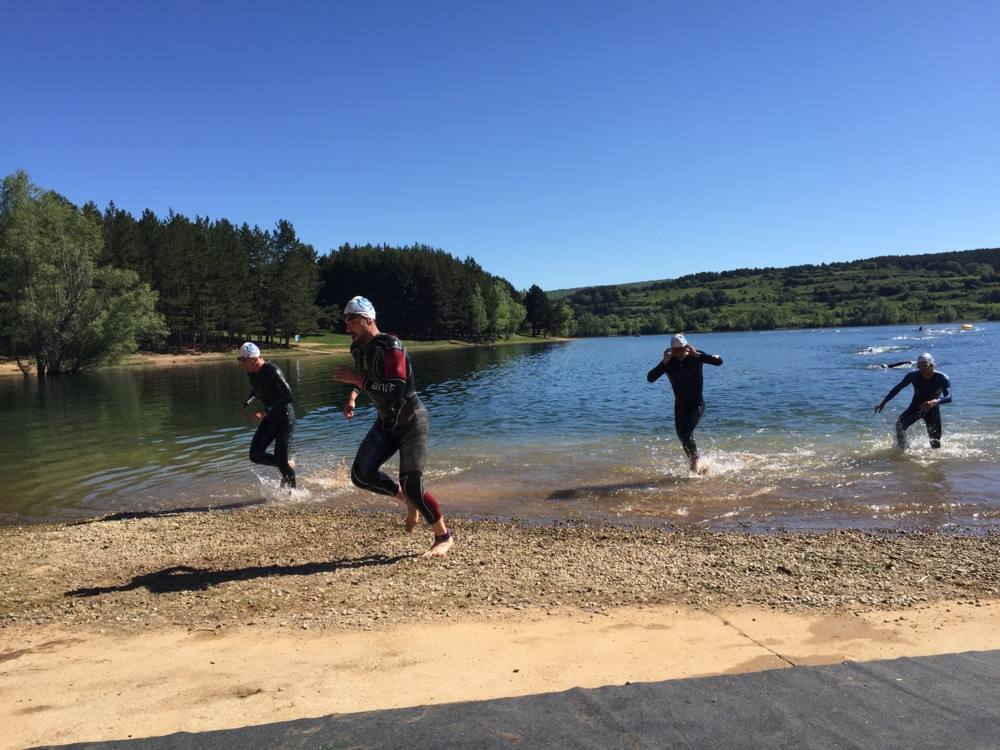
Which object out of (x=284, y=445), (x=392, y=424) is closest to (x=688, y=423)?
(x=392, y=424)

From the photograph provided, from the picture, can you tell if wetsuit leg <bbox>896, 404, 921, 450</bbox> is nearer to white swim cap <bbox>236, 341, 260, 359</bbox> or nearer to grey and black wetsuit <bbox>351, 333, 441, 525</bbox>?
grey and black wetsuit <bbox>351, 333, 441, 525</bbox>

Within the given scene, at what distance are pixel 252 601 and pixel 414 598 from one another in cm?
137

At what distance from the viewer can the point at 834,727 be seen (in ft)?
11.2

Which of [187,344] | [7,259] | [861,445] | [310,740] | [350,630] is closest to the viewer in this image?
[310,740]

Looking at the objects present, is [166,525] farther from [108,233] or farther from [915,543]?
[108,233]

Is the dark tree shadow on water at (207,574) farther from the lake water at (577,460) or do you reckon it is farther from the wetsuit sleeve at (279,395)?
the wetsuit sleeve at (279,395)

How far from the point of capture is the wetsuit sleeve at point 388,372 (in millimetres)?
6820

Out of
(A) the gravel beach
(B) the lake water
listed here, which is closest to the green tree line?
(B) the lake water

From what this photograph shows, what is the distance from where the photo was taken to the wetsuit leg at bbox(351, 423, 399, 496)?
714cm

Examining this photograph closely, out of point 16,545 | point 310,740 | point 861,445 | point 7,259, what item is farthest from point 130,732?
point 7,259

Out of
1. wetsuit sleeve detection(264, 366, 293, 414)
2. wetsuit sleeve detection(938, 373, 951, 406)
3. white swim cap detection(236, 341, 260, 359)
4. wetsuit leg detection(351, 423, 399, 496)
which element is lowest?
wetsuit sleeve detection(938, 373, 951, 406)

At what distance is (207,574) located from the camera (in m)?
6.64

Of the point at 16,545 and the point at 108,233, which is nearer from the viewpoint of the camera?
the point at 16,545

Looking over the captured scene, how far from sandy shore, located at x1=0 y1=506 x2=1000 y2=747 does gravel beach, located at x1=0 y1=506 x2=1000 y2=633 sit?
3cm
